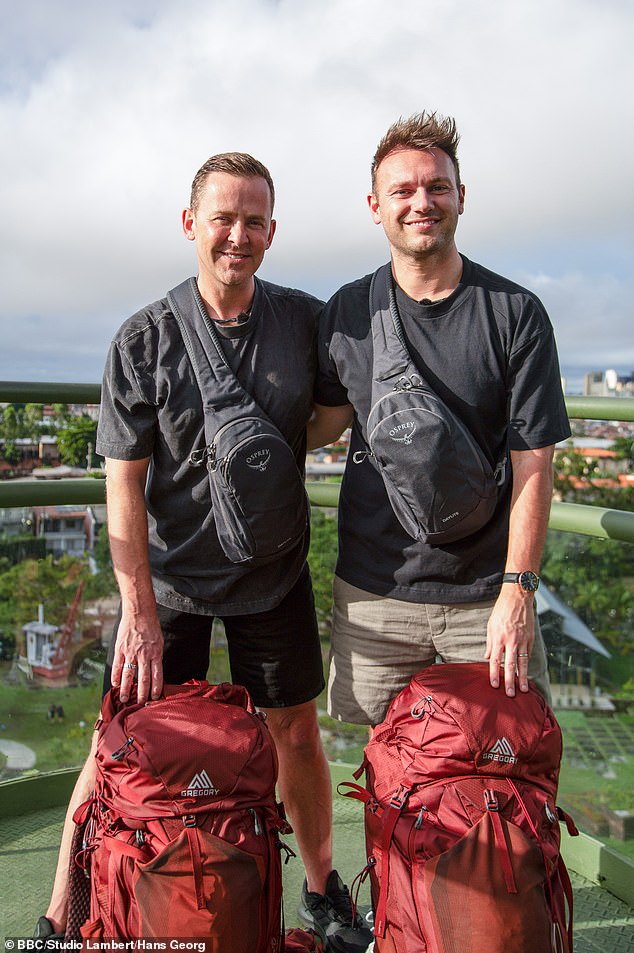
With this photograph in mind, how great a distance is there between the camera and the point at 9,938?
2.00 meters

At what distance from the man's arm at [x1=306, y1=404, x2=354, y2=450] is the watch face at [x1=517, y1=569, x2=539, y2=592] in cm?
58

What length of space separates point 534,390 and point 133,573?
1.02 meters

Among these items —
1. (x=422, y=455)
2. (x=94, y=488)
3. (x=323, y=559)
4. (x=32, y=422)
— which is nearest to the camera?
(x=422, y=455)

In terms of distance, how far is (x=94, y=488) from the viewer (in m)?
2.47

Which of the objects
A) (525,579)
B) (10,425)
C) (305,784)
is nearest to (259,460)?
(525,579)

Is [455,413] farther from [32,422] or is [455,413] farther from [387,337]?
[32,422]

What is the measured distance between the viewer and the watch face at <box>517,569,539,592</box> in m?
1.82

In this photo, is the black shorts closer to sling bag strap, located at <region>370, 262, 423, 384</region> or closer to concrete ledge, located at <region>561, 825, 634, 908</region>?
sling bag strap, located at <region>370, 262, 423, 384</region>

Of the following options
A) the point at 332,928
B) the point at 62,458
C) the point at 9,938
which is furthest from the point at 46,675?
the point at 332,928

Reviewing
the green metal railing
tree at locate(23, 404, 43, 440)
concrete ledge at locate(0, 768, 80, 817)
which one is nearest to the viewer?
the green metal railing

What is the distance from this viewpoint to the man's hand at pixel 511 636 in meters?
1.78

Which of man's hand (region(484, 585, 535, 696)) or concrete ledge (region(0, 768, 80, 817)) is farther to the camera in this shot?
concrete ledge (region(0, 768, 80, 817))

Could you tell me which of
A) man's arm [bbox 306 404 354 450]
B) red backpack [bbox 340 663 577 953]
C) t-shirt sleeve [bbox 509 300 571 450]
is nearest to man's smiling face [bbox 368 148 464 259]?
t-shirt sleeve [bbox 509 300 571 450]

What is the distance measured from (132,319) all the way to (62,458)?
0.93m
